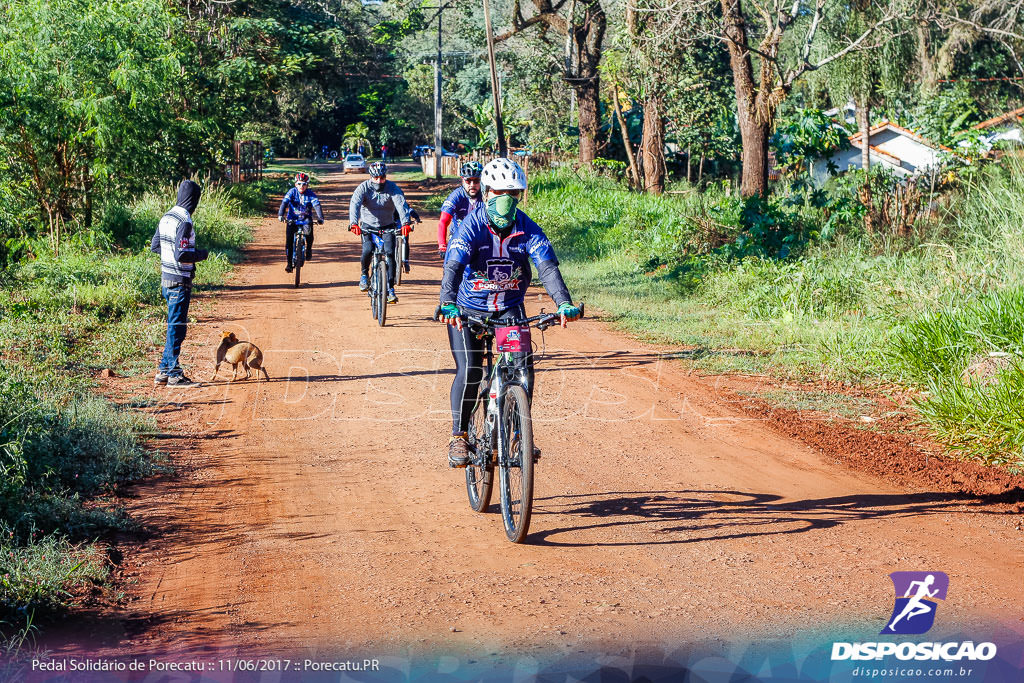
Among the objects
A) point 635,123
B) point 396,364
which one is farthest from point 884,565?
point 635,123

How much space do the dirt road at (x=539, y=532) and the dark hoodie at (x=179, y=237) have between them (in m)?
1.32

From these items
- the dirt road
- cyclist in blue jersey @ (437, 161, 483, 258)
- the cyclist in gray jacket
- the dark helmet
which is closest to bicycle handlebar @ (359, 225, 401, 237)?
the cyclist in gray jacket

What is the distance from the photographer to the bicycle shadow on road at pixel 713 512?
590 cm

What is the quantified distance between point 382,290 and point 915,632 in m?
9.62

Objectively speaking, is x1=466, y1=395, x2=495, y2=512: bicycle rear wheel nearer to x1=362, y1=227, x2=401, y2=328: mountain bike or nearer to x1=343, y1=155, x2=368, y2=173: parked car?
x1=362, y1=227, x2=401, y2=328: mountain bike

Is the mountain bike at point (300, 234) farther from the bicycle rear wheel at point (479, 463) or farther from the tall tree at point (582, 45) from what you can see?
the tall tree at point (582, 45)

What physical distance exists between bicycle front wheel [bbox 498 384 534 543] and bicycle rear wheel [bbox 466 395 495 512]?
0.57ft

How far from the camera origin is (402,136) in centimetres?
8269

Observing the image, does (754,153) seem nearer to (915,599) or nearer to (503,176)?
(503,176)

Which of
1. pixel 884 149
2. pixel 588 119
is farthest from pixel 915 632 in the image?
pixel 884 149

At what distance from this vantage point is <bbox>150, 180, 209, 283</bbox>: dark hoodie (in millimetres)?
9625

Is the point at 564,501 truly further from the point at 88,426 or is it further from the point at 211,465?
the point at 88,426

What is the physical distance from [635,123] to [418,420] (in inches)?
1176

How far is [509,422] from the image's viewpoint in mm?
5777
